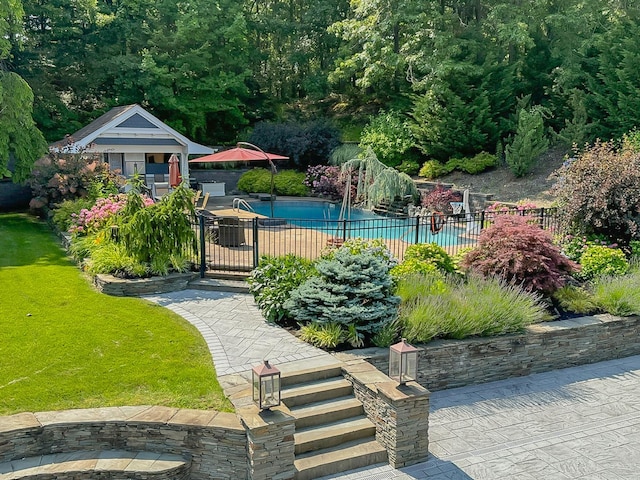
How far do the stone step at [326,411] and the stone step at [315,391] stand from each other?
59 mm

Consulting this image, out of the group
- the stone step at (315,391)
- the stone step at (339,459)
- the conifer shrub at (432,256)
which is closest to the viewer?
the stone step at (339,459)

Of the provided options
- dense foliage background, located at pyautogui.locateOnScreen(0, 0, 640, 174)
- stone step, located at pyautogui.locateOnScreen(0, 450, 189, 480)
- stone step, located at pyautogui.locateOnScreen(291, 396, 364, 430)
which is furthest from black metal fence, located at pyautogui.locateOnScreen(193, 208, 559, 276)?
dense foliage background, located at pyautogui.locateOnScreen(0, 0, 640, 174)

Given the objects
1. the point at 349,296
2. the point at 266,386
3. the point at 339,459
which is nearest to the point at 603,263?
the point at 349,296

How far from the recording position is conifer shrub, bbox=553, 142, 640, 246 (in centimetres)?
1108

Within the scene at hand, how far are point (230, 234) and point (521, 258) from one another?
662 centimetres

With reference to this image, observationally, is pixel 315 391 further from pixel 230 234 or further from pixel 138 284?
pixel 230 234

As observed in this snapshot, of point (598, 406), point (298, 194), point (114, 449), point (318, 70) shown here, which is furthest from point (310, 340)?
point (318, 70)

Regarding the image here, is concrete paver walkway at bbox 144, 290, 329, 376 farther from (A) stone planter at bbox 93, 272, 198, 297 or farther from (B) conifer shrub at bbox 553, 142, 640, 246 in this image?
(B) conifer shrub at bbox 553, 142, 640, 246

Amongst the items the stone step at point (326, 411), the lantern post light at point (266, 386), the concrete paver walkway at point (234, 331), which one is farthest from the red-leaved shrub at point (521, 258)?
the lantern post light at point (266, 386)

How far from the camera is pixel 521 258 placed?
30.4 feet

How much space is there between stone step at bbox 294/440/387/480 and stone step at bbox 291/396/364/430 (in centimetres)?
35

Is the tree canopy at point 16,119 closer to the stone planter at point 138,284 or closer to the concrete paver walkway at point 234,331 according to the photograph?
the stone planter at point 138,284

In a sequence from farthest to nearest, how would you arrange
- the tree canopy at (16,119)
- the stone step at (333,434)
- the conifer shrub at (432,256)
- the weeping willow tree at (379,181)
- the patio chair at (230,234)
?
the weeping willow tree at (379,181), the tree canopy at (16,119), the patio chair at (230,234), the conifer shrub at (432,256), the stone step at (333,434)

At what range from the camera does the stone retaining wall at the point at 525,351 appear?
751cm
